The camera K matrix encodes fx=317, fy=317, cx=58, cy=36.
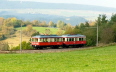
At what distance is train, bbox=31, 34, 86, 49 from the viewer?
51.5 metres

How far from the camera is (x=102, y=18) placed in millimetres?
97688

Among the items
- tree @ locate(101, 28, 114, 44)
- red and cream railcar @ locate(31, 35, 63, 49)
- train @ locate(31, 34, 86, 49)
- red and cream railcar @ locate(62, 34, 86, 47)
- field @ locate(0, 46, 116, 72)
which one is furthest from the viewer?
tree @ locate(101, 28, 114, 44)

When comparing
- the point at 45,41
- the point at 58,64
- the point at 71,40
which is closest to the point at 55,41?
the point at 45,41

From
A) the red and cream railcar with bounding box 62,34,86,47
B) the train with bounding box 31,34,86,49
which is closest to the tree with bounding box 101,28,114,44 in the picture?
the train with bounding box 31,34,86,49

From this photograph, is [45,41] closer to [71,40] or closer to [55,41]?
[55,41]

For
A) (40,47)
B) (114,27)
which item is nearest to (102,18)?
(114,27)

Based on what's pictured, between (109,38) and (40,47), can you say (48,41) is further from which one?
(109,38)

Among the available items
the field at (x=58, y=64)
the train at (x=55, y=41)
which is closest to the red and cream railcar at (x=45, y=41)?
the train at (x=55, y=41)

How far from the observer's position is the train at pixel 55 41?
5151cm

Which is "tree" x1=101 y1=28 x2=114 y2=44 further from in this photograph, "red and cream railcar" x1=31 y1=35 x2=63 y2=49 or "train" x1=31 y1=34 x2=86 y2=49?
"red and cream railcar" x1=31 y1=35 x2=63 y2=49

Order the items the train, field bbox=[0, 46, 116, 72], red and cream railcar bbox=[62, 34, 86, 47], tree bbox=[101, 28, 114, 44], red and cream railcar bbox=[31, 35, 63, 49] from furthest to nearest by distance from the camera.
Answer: tree bbox=[101, 28, 114, 44] → red and cream railcar bbox=[62, 34, 86, 47] → the train → red and cream railcar bbox=[31, 35, 63, 49] → field bbox=[0, 46, 116, 72]

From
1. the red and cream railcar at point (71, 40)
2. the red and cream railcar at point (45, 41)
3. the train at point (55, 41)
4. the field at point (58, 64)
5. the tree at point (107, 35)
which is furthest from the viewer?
the tree at point (107, 35)

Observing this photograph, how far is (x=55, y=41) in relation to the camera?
54000 mm

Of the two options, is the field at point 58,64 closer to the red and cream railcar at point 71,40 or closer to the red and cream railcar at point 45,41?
the red and cream railcar at point 45,41
